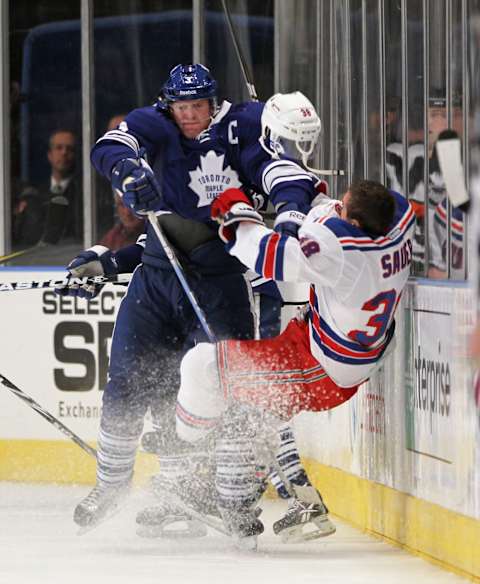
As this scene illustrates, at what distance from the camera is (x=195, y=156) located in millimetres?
4285

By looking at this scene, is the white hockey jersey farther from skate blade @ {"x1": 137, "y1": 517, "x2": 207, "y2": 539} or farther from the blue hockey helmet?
skate blade @ {"x1": 137, "y1": 517, "x2": 207, "y2": 539}

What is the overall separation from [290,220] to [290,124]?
1.41ft

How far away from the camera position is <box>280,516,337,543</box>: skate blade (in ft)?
13.9

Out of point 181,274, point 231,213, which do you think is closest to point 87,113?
point 181,274

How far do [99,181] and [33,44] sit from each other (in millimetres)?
641

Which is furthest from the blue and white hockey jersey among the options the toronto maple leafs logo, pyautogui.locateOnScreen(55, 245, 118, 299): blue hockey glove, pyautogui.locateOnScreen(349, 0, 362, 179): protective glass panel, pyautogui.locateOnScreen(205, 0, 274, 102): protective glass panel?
pyautogui.locateOnScreen(205, 0, 274, 102): protective glass panel

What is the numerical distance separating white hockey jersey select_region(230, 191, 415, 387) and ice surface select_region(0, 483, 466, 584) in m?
0.48

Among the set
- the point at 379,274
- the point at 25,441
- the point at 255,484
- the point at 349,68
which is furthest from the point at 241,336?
the point at 25,441

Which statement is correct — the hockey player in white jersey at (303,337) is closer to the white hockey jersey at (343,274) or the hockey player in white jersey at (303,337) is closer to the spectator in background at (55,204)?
the white hockey jersey at (343,274)

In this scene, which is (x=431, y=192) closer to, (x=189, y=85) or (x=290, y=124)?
(x=290, y=124)

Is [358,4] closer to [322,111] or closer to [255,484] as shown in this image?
[322,111]

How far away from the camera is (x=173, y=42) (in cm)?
636

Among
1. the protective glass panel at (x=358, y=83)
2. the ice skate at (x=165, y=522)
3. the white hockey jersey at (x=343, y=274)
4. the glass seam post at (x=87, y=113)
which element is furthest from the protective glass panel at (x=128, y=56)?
the white hockey jersey at (x=343, y=274)

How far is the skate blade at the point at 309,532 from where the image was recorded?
4.23 metres
